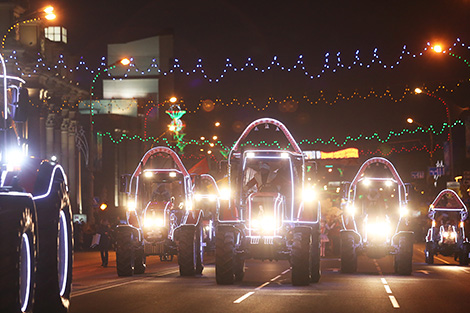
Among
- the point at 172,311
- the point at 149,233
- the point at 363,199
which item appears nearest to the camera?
the point at 172,311

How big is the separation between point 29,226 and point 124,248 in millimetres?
16043

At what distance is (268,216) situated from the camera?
77.2 ft

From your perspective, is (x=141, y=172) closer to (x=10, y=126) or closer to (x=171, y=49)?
(x=10, y=126)

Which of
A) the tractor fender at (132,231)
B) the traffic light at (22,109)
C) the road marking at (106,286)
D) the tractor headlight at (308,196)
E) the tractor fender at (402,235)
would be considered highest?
the traffic light at (22,109)

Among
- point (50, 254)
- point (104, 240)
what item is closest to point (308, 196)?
point (104, 240)

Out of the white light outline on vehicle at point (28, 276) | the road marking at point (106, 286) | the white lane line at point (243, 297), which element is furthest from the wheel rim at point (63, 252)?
the road marking at point (106, 286)

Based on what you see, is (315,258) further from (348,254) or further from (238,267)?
(348,254)

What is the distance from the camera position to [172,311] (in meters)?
16.1

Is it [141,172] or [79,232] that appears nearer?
[141,172]

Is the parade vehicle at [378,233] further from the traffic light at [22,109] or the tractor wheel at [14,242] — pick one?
the tractor wheel at [14,242]

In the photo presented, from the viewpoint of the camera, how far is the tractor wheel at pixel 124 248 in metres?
25.8

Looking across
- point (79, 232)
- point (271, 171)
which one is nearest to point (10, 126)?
point (271, 171)

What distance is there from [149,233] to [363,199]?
7.70m

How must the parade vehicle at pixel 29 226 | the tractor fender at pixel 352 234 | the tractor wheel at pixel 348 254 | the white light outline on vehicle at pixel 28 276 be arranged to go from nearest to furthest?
the parade vehicle at pixel 29 226
the white light outline on vehicle at pixel 28 276
the tractor fender at pixel 352 234
the tractor wheel at pixel 348 254
